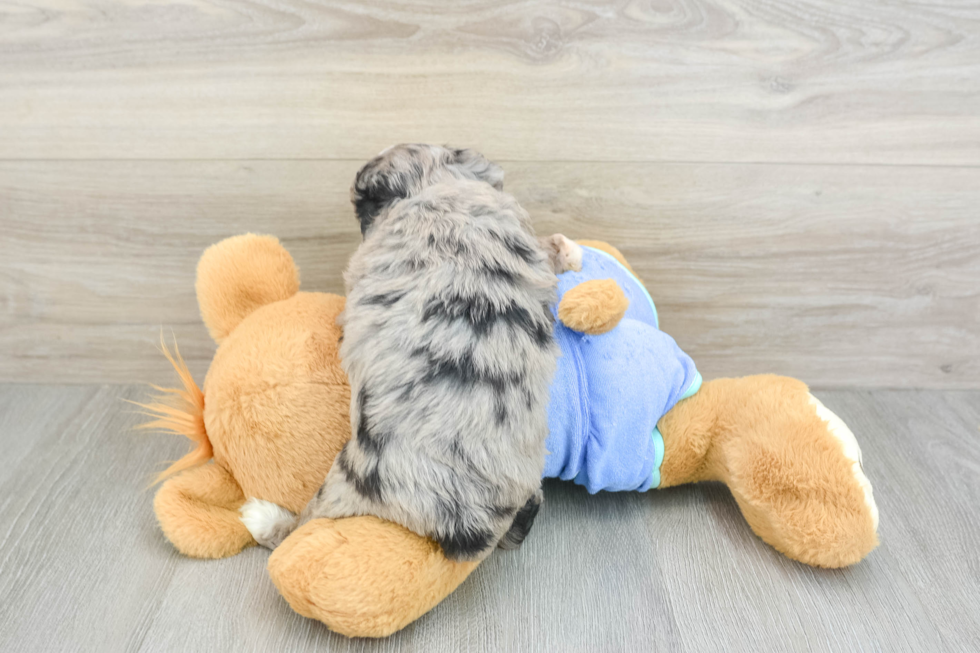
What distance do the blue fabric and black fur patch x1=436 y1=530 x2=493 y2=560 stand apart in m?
0.13

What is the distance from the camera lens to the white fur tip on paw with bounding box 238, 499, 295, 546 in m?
0.71

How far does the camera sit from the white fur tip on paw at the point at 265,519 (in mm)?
706

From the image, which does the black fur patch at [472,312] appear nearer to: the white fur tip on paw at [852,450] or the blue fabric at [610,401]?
the blue fabric at [610,401]

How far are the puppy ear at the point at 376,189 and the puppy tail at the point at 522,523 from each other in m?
0.34

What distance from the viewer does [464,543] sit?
0.59m

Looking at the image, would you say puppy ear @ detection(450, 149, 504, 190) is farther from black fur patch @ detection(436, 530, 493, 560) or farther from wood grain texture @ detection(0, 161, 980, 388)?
black fur patch @ detection(436, 530, 493, 560)

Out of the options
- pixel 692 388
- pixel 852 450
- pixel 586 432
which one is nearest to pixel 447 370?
pixel 586 432

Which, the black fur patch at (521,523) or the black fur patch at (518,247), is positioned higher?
the black fur patch at (518,247)

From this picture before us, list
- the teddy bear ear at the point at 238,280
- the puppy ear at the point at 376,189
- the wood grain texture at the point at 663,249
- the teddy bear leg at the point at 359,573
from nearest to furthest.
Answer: the teddy bear leg at the point at 359,573, the puppy ear at the point at 376,189, the teddy bear ear at the point at 238,280, the wood grain texture at the point at 663,249

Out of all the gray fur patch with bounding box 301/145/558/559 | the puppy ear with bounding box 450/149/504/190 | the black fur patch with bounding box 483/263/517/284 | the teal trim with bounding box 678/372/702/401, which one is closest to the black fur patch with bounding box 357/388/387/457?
the gray fur patch with bounding box 301/145/558/559

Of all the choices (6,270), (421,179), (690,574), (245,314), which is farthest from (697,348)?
(6,270)

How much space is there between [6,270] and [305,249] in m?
0.46

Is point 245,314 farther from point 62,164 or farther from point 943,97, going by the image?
point 943,97

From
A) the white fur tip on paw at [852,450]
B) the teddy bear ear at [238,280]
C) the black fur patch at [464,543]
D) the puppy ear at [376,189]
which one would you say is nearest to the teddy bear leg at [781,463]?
the white fur tip on paw at [852,450]
